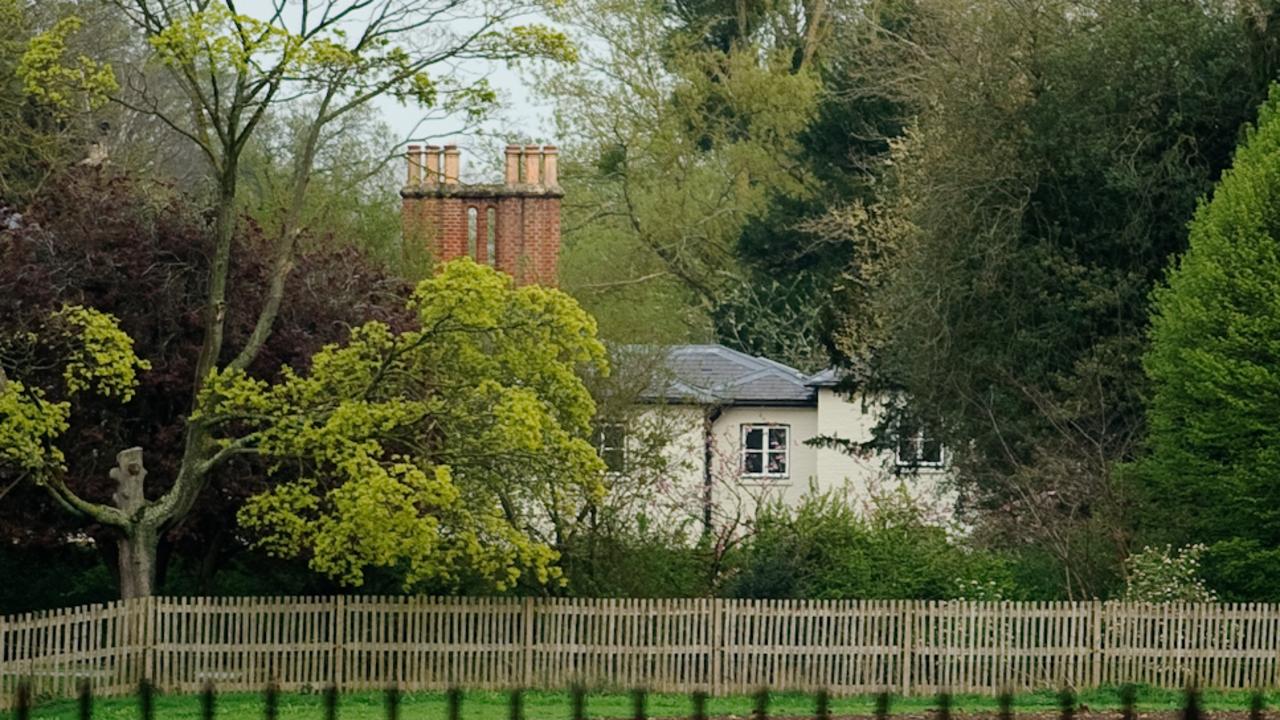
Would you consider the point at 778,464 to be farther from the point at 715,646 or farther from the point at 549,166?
the point at 715,646

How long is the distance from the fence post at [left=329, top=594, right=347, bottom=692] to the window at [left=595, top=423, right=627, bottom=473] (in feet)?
19.3

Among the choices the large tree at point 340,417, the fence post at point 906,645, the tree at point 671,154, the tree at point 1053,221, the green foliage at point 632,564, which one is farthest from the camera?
the tree at point 671,154

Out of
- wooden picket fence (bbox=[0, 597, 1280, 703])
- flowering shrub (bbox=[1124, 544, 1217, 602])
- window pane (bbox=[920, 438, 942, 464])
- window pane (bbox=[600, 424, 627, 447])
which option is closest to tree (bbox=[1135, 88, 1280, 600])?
flowering shrub (bbox=[1124, 544, 1217, 602])

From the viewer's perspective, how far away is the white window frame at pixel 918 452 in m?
40.1

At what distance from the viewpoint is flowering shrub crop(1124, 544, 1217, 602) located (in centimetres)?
2770

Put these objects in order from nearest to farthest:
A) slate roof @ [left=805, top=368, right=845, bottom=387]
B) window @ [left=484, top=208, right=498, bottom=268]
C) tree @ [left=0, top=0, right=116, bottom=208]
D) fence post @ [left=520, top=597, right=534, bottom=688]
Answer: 1. fence post @ [left=520, top=597, right=534, bottom=688]
2. tree @ [left=0, top=0, right=116, bottom=208]
3. window @ [left=484, top=208, right=498, bottom=268]
4. slate roof @ [left=805, top=368, right=845, bottom=387]

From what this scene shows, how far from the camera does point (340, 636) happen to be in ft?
89.1

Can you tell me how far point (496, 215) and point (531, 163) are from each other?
1.33 m

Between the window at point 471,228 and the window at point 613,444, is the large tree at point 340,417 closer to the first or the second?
the window at point 613,444

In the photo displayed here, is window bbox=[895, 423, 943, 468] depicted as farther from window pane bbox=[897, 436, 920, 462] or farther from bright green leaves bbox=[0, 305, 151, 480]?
bright green leaves bbox=[0, 305, 151, 480]

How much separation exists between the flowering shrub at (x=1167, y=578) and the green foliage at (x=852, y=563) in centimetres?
179

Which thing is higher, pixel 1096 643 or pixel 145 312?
pixel 145 312

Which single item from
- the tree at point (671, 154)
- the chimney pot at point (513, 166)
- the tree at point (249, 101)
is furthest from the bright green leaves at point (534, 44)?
the tree at point (671, 154)

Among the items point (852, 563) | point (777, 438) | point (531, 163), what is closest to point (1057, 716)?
point (852, 563)
